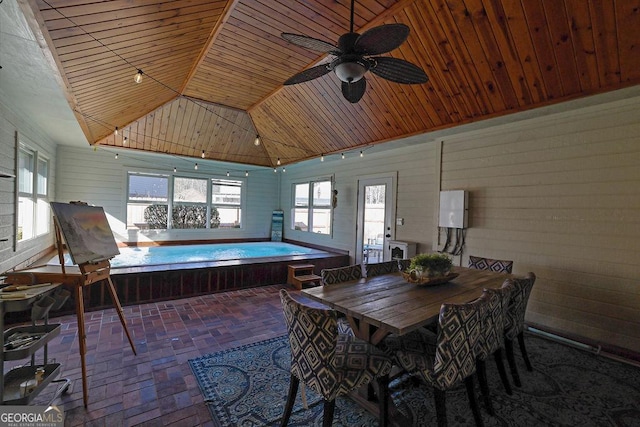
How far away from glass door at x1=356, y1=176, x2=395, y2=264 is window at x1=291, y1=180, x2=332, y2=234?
121 centimetres

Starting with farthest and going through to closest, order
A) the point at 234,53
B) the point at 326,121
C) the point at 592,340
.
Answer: the point at 326,121 < the point at 234,53 < the point at 592,340

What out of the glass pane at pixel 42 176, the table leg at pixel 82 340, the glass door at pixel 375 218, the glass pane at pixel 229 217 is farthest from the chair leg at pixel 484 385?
the glass pane at pixel 229 217

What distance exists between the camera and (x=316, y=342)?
5.41 feet

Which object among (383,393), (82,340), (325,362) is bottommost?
(383,393)

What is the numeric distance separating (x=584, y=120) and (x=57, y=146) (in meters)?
9.71

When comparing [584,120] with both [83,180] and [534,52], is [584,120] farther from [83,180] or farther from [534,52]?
[83,180]

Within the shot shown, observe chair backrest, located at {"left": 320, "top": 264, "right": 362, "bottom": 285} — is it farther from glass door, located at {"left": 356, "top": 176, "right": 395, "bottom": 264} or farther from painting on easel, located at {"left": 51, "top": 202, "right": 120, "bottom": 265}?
glass door, located at {"left": 356, "top": 176, "right": 395, "bottom": 264}

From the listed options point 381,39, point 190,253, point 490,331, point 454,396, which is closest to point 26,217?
point 190,253

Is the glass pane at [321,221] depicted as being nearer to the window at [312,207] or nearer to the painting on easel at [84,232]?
the window at [312,207]

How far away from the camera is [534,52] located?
3008 mm

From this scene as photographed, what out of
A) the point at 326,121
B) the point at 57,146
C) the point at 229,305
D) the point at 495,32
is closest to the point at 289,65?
the point at 326,121

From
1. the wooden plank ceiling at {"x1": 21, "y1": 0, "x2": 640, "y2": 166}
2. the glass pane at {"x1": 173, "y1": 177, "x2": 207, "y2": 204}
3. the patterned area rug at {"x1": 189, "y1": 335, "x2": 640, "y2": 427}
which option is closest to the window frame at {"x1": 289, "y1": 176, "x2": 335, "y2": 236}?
the wooden plank ceiling at {"x1": 21, "y1": 0, "x2": 640, "y2": 166}

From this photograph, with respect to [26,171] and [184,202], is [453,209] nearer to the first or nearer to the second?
[26,171]

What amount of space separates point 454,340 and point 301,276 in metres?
4.05
